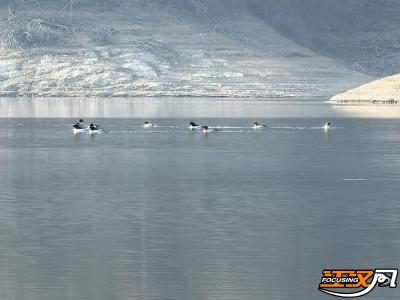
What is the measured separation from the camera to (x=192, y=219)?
44438 mm

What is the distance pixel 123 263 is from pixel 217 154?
4486 centimetres

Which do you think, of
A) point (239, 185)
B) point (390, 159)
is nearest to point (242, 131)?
point (390, 159)

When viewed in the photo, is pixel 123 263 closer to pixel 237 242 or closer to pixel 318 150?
pixel 237 242

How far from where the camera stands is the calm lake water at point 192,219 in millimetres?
32938

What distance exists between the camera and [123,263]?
35.3m

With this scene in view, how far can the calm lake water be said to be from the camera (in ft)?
108

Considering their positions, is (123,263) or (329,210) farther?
(329,210)
